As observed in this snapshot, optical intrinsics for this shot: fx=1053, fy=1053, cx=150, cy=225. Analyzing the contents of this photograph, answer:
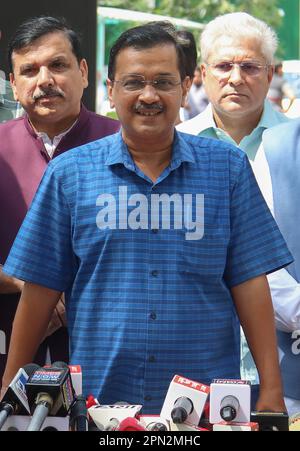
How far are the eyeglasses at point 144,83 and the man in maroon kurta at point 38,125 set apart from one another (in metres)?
0.88

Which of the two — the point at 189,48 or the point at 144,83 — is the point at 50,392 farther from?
the point at 189,48

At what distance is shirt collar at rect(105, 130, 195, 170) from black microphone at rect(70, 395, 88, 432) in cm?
106

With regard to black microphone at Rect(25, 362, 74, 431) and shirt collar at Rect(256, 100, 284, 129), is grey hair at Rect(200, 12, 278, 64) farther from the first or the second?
black microphone at Rect(25, 362, 74, 431)

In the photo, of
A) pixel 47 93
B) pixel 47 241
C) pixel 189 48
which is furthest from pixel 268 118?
pixel 47 241

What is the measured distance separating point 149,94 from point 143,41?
202 millimetres

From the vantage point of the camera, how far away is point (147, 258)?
3.60 metres

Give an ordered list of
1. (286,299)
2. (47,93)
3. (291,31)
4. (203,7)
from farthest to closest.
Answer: (203,7) < (291,31) < (47,93) < (286,299)

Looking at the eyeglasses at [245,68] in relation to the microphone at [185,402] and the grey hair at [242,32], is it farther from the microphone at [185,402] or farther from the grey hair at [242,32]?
the microphone at [185,402]

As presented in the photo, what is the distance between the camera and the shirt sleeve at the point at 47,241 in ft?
12.1

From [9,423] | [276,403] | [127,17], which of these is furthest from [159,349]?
[127,17]

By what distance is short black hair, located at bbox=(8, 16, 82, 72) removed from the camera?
4.52 m

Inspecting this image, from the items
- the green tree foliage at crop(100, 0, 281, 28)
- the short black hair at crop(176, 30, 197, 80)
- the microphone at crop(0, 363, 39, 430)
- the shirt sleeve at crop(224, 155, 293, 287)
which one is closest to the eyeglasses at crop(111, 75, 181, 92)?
the shirt sleeve at crop(224, 155, 293, 287)

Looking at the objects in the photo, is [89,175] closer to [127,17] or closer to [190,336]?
[190,336]

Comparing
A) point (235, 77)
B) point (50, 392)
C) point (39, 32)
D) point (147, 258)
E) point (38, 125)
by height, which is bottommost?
point (50, 392)
